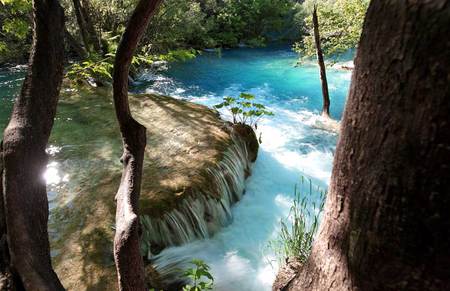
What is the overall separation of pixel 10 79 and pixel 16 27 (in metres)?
9.96

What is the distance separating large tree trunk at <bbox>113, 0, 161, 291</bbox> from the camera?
171cm

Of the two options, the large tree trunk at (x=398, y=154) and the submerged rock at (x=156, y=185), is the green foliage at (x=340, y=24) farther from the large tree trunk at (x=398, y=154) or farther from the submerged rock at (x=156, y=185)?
the large tree trunk at (x=398, y=154)

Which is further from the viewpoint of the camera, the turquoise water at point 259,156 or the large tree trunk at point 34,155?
the turquoise water at point 259,156

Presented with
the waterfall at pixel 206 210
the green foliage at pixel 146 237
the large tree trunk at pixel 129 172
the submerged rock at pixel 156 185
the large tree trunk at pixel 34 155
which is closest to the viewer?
the large tree trunk at pixel 129 172

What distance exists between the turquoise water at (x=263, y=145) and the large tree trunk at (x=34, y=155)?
2.70m

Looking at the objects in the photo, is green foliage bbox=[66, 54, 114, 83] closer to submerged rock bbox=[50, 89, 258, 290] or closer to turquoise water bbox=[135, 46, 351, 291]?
submerged rock bbox=[50, 89, 258, 290]

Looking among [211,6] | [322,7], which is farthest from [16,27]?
[211,6]

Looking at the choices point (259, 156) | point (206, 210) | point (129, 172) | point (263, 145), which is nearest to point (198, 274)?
point (129, 172)

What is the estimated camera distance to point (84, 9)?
469 inches

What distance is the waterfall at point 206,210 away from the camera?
484 cm

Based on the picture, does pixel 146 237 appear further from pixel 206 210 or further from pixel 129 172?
pixel 129 172

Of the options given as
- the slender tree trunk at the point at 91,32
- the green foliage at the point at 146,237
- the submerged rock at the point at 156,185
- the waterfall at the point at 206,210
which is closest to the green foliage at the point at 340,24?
the submerged rock at the point at 156,185

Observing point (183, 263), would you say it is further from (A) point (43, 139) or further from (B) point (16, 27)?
(B) point (16, 27)

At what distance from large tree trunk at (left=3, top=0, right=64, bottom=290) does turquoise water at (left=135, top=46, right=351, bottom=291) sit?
2695mm
